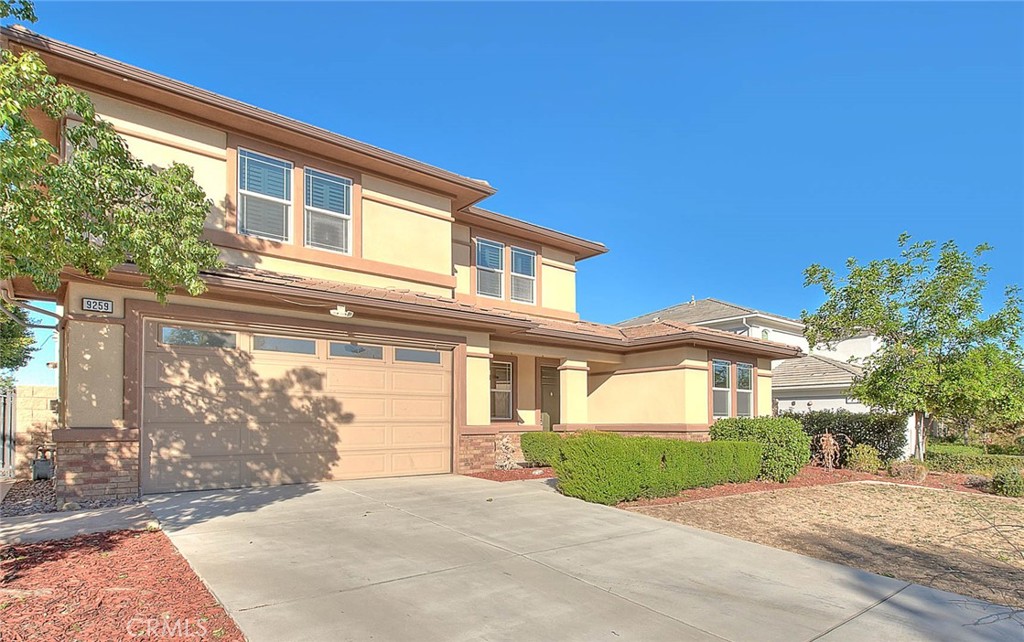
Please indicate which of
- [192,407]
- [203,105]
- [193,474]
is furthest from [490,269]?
[193,474]

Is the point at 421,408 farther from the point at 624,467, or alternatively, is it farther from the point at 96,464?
the point at 96,464

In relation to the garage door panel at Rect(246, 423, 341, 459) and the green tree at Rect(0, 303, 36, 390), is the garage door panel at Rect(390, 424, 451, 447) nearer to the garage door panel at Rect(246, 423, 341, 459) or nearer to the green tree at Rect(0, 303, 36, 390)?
the garage door panel at Rect(246, 423, 341, 459)

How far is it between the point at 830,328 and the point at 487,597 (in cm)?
1542

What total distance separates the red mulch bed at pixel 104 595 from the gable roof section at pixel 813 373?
73.6 feet

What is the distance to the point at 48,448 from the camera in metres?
11.6

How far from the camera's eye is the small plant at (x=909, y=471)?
578 inches

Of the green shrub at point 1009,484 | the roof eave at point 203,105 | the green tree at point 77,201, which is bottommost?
the green shrub at point 1009,484

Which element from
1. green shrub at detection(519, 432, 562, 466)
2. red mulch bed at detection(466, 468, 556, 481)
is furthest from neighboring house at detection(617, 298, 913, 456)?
red mulch bed at detection(466, 468, 556, 481)

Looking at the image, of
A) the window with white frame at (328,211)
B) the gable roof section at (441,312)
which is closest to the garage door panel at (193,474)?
the gable roof section at (441,312)

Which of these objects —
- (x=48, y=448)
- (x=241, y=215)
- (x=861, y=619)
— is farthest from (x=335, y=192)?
(x=861, y=619)

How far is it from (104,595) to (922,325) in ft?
58.8

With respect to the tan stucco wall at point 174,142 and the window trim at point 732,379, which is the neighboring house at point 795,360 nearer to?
the window trim at point 732,379

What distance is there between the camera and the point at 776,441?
14000 millimetres

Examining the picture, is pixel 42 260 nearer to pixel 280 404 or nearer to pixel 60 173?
pixel 60 173
